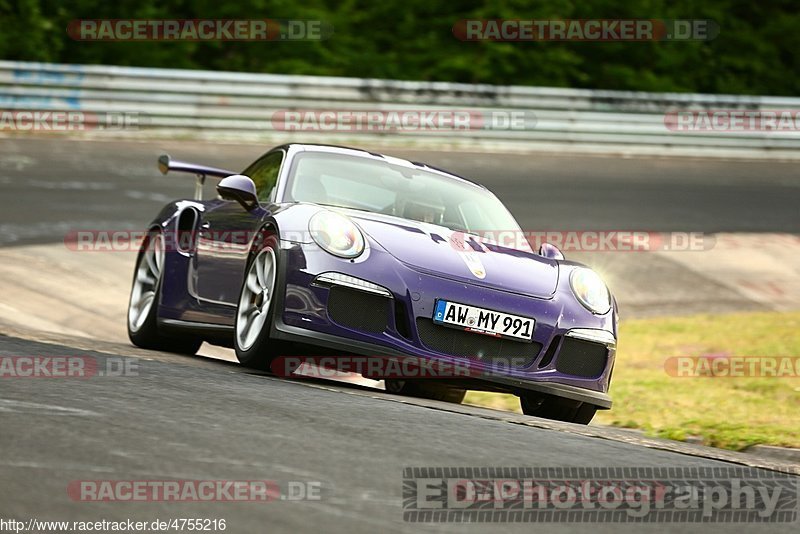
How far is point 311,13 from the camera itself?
80.0 feet

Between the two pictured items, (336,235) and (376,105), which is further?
(376,105)

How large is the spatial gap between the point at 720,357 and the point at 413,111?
33.1 feet

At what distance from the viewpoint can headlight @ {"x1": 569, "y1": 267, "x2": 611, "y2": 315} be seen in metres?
7.05

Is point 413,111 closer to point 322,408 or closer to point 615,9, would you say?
point 615,9

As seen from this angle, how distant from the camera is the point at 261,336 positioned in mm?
6625

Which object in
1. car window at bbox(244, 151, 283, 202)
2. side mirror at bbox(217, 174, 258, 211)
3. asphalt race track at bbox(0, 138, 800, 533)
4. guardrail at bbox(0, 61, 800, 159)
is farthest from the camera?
guardrail at bbox(0, 61, 800, 159)

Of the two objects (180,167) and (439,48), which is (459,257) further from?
(439,48)

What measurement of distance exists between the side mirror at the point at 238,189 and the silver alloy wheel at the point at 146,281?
49.3 inches

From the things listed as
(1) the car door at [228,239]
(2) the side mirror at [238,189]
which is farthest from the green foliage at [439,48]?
(2) the side mirror at [238,189]

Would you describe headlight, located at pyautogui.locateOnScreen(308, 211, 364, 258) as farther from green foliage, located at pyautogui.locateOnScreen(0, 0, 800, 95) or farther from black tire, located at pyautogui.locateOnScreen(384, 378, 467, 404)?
green foliage, located at pyautogui.locateOnScreen(0, 0, 800, 95)

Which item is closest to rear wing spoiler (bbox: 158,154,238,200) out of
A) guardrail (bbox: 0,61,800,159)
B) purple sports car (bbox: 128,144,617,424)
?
purple sports car (bbox: 128,144,617,424)

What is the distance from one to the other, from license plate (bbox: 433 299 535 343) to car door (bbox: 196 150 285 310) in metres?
1.18

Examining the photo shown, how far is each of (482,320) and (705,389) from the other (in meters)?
3.50

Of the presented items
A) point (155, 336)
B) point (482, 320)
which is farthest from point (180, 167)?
point (482, 320)
